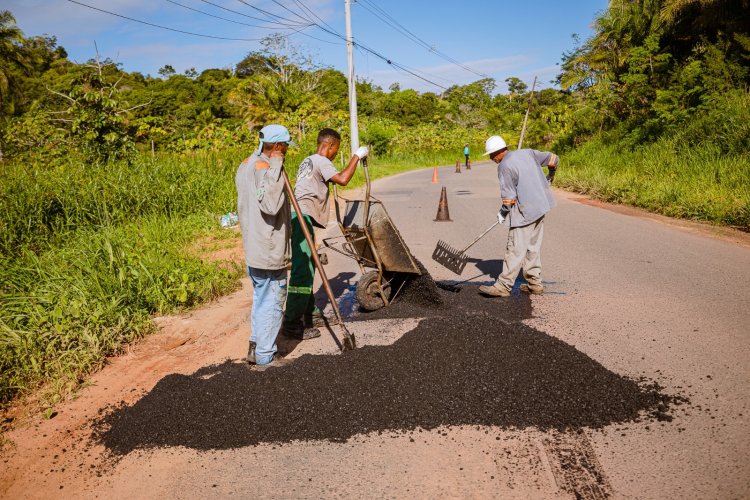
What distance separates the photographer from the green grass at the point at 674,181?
9516 millimetres

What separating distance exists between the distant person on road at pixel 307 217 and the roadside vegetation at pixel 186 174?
160 centimetres

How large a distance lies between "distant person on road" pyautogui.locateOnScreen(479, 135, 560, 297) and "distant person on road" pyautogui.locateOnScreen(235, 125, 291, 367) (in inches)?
100

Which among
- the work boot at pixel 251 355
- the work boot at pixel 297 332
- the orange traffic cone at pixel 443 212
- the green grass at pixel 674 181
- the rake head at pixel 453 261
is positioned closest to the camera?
the work boot at pixel 251 355

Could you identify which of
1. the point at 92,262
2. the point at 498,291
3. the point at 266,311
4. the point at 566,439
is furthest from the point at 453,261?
the point at 92,262

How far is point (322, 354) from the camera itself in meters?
4.38

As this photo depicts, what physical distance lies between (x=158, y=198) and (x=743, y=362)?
953 cm

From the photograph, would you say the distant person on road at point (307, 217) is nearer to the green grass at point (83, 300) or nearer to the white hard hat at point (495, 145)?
the green grass at point (83, 300)

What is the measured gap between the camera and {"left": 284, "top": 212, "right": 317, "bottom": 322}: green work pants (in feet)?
15.5

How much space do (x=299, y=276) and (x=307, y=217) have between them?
1.77ft

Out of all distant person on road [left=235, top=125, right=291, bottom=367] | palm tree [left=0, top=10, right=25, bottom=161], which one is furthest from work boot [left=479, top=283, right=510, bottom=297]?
palm tree [left=0, top=10, right=25, bottom=161]

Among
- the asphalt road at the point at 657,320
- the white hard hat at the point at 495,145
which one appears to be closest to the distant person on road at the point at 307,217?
the white hard hat at the point at 495,145

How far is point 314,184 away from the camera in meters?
4.70

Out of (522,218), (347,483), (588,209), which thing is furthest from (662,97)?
(347,483)

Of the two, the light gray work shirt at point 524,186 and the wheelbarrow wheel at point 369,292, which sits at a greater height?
the light gray work shirt at point 524,186
